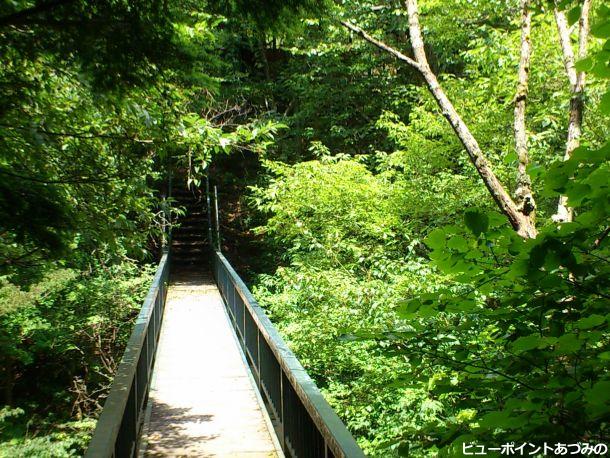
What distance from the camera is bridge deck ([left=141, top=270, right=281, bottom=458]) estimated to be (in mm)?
4500

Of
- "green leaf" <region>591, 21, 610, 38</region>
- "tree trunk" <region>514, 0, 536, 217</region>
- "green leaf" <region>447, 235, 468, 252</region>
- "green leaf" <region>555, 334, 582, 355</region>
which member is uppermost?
"tree trunk" <region>514, 0, 536, 217</region>

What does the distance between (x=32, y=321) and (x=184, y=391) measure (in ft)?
20.7

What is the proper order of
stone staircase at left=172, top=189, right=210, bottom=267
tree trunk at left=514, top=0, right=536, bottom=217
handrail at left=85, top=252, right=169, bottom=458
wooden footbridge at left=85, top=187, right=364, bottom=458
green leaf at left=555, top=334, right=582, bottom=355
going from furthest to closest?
stone staircase at left=172, top=189, right=210, bottom=267, tree trunk at left=514, top=0, right=536, bottom=217, wooden footbridge at left=85, top=187, right=364, bottom=458, handrail at left=85, top=252, right=169, bottom=458, green leaf at left=555, top=334, right=582, bottom=355

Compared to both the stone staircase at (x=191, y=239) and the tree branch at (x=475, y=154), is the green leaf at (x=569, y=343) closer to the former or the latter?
the tree branch at (x=475, y=154)

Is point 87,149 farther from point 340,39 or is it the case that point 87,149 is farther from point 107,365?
point 340,39

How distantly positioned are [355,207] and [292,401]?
→ 7549 millimetres

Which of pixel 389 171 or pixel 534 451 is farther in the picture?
pixel 389 171

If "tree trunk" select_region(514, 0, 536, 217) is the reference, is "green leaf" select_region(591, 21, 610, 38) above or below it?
below

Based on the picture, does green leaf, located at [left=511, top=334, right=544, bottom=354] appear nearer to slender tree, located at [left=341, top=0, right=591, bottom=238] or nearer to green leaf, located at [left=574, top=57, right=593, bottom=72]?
green leaf, located at [left=574, top=57, right=593, bottom=72]

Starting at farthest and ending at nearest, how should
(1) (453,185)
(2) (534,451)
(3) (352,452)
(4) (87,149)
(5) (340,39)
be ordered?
(5) (340,39) < (1) (453,185) < (4) (87,149) < (3) (352,452) < (2) (534,451)

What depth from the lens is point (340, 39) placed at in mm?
16359

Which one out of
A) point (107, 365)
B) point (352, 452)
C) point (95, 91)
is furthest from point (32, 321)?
point (352, 452)

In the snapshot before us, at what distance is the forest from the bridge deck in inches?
51.9

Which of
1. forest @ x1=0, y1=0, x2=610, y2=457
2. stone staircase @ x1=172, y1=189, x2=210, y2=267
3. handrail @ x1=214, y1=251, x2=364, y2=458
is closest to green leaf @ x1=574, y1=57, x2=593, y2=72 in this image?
forest @ x1=0, y1=0, x2=610, y2=457
